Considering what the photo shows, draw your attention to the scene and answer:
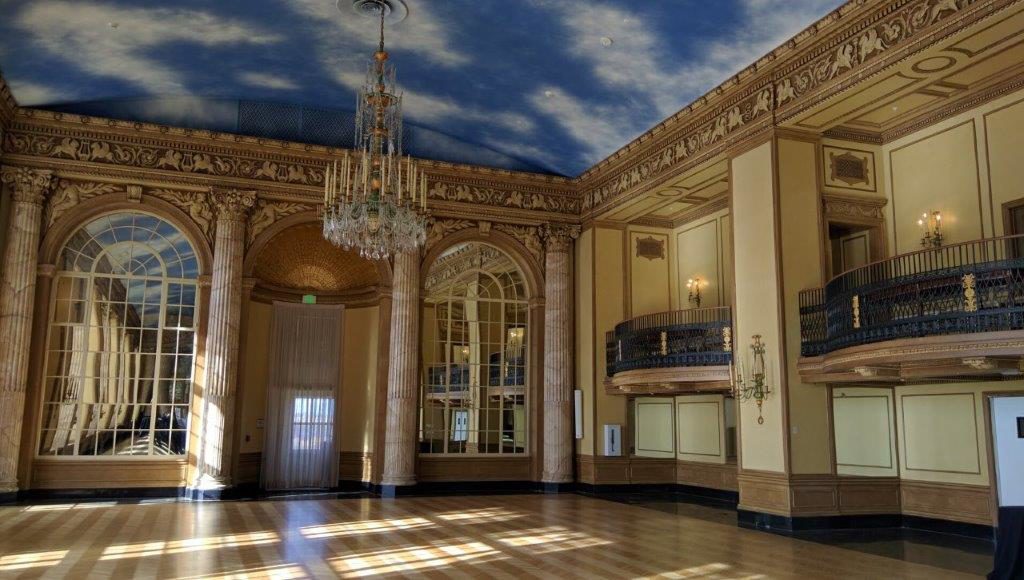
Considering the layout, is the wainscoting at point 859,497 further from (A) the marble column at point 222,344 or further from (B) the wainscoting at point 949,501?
(A) the marble column at point 222,344

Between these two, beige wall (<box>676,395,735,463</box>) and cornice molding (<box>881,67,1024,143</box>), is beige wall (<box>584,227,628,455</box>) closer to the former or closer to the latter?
beige wall (<box>676,395,735,463</box>)

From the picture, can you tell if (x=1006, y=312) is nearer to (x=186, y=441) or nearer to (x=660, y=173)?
(x=660, y=173)

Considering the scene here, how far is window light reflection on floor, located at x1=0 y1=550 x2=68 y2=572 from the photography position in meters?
6.96

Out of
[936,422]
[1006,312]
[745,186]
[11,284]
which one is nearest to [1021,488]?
[936,422]

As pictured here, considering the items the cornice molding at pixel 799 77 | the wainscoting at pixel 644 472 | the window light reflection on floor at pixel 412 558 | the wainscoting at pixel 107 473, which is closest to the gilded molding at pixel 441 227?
the cornice molding at pixel 799 77

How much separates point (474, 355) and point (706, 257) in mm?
4562

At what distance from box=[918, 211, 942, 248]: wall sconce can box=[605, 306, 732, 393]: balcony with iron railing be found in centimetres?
259

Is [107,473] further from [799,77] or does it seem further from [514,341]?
[799,77]

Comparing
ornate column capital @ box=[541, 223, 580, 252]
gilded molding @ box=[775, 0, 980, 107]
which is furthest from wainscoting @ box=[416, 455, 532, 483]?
gilded molding @ box=[775, 0, 980, 107]

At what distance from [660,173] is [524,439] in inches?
217

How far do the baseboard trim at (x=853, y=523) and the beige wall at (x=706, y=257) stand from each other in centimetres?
427

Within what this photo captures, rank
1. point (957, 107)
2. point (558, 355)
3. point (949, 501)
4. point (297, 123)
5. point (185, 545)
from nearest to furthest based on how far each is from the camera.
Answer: point (185, 545) → point (949, 501) → point (957, 107) → point (297, 123) → point (558, 355)

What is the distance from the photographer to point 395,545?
839cm

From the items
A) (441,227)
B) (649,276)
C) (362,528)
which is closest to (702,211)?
(649,276)
